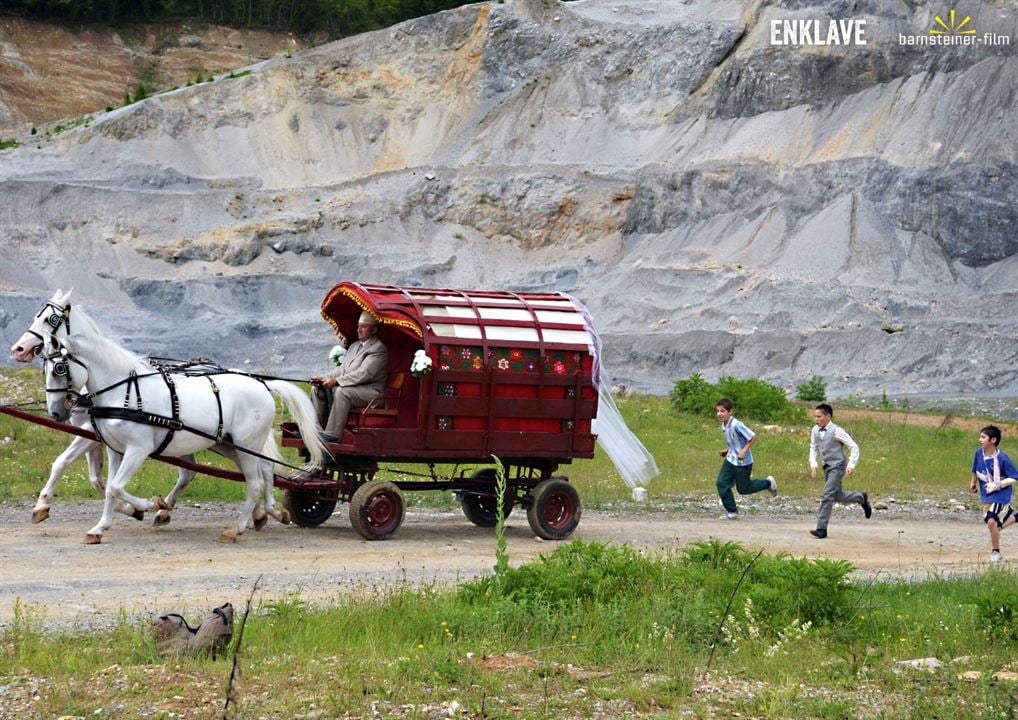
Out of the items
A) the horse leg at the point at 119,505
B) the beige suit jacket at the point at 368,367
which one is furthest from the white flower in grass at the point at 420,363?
the horse leg at the point at 119,505

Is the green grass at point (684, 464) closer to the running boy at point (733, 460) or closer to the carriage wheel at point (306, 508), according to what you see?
the carriage wheel at point (306, 508)

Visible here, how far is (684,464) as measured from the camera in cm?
2444

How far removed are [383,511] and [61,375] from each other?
3.80 m

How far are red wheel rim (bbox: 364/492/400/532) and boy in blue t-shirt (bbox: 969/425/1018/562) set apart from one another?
6.40m

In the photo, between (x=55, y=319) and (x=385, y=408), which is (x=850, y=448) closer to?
(x=385, y=408)

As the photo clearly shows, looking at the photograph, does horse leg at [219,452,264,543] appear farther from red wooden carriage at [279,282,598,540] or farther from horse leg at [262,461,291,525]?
red wooden carriage at [279,282,598,540]

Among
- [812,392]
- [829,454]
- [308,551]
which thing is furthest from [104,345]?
[812,392]

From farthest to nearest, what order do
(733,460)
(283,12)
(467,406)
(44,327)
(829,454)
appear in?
(283,12) < (733,460) < (829,454) < (467,406) < (44,327)

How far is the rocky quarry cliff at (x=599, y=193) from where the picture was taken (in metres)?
51.3

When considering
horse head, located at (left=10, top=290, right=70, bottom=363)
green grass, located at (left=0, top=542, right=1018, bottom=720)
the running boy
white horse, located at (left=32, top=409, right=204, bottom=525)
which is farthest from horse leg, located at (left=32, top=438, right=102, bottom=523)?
the running boy

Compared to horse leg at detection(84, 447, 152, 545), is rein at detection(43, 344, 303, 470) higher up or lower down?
higher up

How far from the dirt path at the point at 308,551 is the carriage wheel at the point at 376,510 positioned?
26cm

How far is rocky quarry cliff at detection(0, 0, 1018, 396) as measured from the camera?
51312 mm

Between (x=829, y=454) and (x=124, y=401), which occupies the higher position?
(x=124, y=401)
